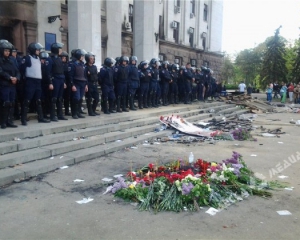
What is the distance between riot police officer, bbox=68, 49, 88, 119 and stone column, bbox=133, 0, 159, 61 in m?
8.61

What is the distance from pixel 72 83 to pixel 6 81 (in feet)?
7.71

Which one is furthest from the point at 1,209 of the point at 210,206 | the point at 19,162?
the point at 210,206

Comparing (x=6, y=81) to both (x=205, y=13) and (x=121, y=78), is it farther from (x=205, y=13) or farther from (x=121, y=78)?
(x=205, y=13)

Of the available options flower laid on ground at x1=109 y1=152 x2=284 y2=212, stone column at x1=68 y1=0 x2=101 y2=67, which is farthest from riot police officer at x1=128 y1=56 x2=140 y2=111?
flower laid on ground at x1=109 y1=152 x2=284 y2=212

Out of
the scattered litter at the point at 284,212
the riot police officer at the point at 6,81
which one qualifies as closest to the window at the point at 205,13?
the riot police officer at the point at 6,81

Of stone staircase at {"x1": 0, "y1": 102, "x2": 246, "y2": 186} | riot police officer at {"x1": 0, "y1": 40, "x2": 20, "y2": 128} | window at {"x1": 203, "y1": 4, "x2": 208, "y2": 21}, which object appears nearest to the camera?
stone staircase at {"x1": 0, "y1": 102, "x2": 246, "y2": 186}

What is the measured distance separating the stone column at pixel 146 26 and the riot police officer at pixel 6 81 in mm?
11047

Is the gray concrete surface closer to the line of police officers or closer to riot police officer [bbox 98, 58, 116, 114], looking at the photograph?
the line of police officers

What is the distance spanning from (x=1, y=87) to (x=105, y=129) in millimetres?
2870

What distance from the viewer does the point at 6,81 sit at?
22.9 feet

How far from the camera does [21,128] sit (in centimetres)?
726

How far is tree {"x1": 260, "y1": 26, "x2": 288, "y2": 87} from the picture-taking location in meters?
35.9

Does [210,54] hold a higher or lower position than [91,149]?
higher

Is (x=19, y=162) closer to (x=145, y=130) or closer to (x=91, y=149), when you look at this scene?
(x=91, y=149)
